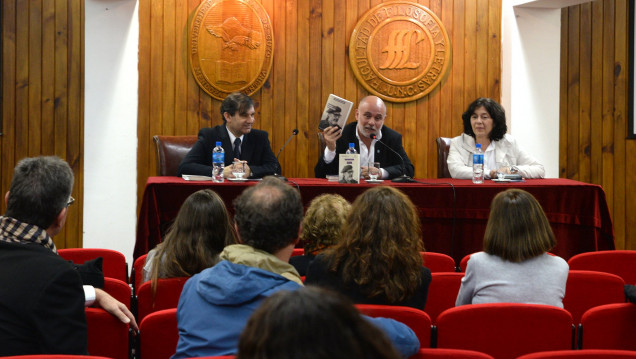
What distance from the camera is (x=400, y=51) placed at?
5.79 meters

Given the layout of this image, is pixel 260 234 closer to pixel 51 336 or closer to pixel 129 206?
pixel 51 336

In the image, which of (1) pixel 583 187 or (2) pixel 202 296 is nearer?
(2) pixel 202 296

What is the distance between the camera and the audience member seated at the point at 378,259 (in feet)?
6.56

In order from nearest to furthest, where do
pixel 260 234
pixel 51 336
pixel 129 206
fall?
pixel 51 336, pixel 260 234, pixel 129 206

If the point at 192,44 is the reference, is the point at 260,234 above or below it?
below

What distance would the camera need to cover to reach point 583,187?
4.18 m

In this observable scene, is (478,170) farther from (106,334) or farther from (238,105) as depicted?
(106,334)

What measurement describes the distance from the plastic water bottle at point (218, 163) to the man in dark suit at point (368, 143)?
2.39ft

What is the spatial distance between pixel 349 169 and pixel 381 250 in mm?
2218

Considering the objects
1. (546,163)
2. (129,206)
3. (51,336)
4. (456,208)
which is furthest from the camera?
(546,163)

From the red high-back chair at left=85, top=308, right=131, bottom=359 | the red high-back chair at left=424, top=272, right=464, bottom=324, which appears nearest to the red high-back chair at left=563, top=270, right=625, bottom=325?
the red high-back chair at left=424, top=272, right=464, bottom=324

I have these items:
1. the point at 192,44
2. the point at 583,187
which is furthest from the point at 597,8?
the point at 192,44

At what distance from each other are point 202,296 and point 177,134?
398 cm

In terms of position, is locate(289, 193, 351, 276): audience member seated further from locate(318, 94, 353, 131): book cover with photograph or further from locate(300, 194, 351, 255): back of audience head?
locate(318, 94, 353, 131): book cover with photograph
